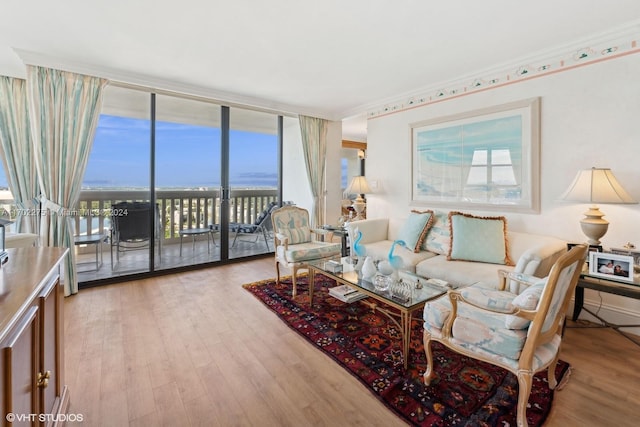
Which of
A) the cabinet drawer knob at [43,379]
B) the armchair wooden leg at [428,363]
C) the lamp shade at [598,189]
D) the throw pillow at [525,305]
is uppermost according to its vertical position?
the lamp shade at [598,189]

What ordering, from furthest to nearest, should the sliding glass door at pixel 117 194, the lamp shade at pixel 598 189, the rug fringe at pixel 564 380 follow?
the sliding glass door at pixel 117 194
the lamp shade at pixel 598 189
the rug fringe at pixel 564 380

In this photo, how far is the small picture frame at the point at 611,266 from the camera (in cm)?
209

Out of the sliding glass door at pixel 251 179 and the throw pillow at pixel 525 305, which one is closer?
the throw pillow at pixel 525 305

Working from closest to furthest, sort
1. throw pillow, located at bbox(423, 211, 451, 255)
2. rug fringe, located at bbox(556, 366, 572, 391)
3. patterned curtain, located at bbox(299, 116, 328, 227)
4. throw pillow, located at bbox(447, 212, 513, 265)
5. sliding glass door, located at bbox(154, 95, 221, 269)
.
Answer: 1. rug fringe, located at bbox(556, 366, 572, 391)
2. throw pillow, located at bbox(447, 212, 513, 265)
3. throw pillow, located at bbox(423, 211, 451, 255)
4. sliding glass door, located at bbox(154, 95, 221, 269)
5. patterned curtain, located at bbox(299, 116, 328, 227)

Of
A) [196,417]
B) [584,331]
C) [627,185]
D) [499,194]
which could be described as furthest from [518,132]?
[196,417]

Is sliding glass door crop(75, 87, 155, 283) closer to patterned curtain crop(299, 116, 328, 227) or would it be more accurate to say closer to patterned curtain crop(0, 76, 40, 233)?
patterned curtain crop(0, 76, 40, 233)

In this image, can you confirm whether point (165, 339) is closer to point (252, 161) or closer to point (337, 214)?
point (252, 161)

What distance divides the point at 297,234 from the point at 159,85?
2.49m

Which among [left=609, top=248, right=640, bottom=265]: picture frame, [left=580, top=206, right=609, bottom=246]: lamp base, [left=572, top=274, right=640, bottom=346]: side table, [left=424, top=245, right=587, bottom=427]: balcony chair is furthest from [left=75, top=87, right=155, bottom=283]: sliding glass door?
[left=609, top=248, right=640, bottom=265]: picture frame

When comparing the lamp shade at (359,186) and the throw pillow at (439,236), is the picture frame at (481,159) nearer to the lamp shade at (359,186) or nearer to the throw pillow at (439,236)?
the throw pillow at (439,236)

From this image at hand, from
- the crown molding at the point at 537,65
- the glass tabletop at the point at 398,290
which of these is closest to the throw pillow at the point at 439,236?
the glass tabletop at the point at 398,290

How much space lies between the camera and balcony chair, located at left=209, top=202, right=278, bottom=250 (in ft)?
15.5

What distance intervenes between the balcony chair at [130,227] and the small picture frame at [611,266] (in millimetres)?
4588

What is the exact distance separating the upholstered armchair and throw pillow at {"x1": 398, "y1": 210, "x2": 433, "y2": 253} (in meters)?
0.81
